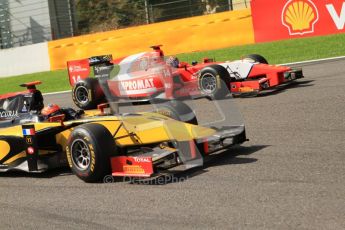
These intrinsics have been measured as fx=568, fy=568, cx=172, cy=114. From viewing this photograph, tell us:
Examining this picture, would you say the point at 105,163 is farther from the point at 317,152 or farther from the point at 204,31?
the point at 204,31

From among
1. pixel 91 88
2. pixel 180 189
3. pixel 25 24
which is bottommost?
pixel 180 189

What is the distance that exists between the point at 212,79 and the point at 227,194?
6.17 metres

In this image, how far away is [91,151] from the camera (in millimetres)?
6125

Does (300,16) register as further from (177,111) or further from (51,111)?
(51,111)

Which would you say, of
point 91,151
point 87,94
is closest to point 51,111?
point 91,151

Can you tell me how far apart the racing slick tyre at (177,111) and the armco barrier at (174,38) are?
36.8 feet

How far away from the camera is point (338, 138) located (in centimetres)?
693

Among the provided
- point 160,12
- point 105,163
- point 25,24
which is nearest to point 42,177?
point 105,163

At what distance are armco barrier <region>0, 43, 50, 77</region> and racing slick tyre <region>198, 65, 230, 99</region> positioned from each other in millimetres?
12806

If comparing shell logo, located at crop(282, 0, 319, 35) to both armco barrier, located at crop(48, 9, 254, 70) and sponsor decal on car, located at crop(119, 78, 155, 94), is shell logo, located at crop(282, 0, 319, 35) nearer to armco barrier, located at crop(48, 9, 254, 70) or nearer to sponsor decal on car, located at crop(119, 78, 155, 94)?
armco barrier, located at crop(48, 9, 254, 70)

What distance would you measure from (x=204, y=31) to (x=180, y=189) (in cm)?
1366

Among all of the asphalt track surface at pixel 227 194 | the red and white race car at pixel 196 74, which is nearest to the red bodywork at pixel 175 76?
the red and white race car at pixel 196 74


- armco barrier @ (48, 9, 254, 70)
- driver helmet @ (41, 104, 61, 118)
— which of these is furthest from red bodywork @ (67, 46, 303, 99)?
armco barrier @ (48, 9, 254, 70)

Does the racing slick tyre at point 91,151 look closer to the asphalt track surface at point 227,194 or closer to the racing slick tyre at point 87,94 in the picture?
the asphalt track surface at point 227,194
